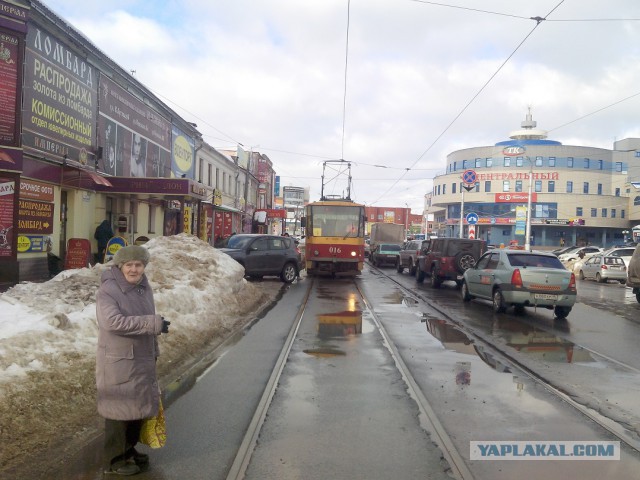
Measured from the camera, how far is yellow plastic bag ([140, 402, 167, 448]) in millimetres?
4141

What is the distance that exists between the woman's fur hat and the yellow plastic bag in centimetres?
109

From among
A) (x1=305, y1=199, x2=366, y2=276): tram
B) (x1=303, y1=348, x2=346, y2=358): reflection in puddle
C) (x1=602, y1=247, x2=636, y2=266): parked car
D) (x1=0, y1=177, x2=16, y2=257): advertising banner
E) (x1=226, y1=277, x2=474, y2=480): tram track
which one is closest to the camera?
(x1=226, y1=277, x2=474, y2=480): tram track

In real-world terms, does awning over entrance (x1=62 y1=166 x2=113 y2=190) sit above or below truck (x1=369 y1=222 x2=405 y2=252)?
above

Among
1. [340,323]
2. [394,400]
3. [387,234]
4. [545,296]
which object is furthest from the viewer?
[387,234]

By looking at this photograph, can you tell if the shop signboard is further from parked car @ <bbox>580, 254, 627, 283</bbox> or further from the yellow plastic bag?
parked car @ <bbox>580, 254, 627, 283</bbox>

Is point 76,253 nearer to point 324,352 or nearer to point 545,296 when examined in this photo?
point 324,352

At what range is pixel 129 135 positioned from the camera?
73.7ft

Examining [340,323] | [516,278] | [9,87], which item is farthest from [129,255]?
[9,87]

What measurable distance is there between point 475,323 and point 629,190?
74623 millimetres

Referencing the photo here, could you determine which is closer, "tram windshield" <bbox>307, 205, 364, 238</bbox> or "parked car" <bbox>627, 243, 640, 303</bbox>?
"parked car" <bbox>627, 243, 640, 303</bbox>

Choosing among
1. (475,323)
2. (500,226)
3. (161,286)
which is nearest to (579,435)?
(475,323)

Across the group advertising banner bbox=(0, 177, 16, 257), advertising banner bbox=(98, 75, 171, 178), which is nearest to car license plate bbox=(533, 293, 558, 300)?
advertising banner bbox=(0, 177, 16, 257)

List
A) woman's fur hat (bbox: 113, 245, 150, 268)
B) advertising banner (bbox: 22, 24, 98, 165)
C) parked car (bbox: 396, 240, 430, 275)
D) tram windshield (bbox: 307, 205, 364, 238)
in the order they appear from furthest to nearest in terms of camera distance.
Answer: parked car (bbox: 396, 240, 430, 275) < tram windshield (bbox: 307, 205, 364, 238) < advertising banner (bbox: 22, 24, 98, 165) < woman's fur hat (bbox: 113, 245, 150, 268)
